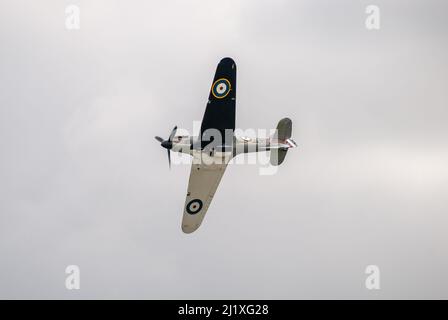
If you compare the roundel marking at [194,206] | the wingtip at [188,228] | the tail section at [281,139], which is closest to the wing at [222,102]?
the tail section at [281,139]

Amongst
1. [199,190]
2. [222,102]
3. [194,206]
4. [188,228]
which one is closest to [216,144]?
[222,102]

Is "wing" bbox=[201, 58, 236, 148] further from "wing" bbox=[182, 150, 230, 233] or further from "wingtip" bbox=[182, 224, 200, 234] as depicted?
"wingtip" bbox=[182, 224, 200, 234]

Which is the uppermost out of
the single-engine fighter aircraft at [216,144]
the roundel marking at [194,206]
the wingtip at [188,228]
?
the single-engine fighter aircraft at [216,144]

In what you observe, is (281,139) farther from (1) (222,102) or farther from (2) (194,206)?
(2) (194,206)

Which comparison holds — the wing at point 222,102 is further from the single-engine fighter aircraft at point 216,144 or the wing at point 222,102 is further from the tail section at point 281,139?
the tail section at point 281,139

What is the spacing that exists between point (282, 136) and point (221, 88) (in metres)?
5.16

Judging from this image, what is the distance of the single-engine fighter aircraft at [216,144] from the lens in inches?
1722

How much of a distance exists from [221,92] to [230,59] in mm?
1648

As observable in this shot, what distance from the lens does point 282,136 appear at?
4709 cm

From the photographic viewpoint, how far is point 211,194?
153 ft

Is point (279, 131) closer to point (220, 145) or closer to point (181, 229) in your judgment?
point (220, 145)

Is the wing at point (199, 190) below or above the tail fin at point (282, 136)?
below
